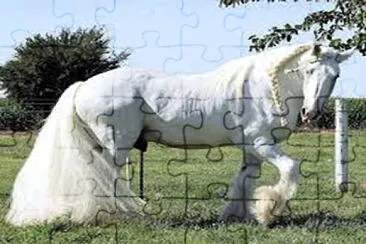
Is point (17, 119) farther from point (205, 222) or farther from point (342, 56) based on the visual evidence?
point (342, 56)

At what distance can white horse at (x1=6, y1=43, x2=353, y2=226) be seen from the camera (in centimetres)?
728

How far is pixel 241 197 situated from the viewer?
7.61 metres

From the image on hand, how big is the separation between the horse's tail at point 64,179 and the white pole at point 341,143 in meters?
4.24

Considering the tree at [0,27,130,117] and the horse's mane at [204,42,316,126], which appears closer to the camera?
the horse's mane at [204,42,316,126]

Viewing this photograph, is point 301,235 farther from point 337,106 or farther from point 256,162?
point 337,106

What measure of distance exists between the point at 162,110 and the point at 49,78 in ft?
36.5

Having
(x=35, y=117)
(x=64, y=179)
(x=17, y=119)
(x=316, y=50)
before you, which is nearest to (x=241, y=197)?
(x=316, y=50)

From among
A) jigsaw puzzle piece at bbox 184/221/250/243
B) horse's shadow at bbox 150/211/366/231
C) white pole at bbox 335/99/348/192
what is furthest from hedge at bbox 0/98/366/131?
jigsaw puzzle piece at bbox 184/221/250/243

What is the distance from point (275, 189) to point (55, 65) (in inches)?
467

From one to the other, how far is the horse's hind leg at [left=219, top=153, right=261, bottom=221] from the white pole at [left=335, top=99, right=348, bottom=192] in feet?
10.8

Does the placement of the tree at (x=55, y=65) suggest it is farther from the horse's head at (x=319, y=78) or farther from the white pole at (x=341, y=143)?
the horse's head at (x=319, y=78)

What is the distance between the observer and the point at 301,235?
6801mm

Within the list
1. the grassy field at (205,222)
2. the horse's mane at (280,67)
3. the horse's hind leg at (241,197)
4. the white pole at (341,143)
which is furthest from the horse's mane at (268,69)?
the white pole at (341,143)

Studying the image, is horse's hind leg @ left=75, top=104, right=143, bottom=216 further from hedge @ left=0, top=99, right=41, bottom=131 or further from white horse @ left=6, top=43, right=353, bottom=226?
hedge @ left=0, top=99, right=41, bottom=131
